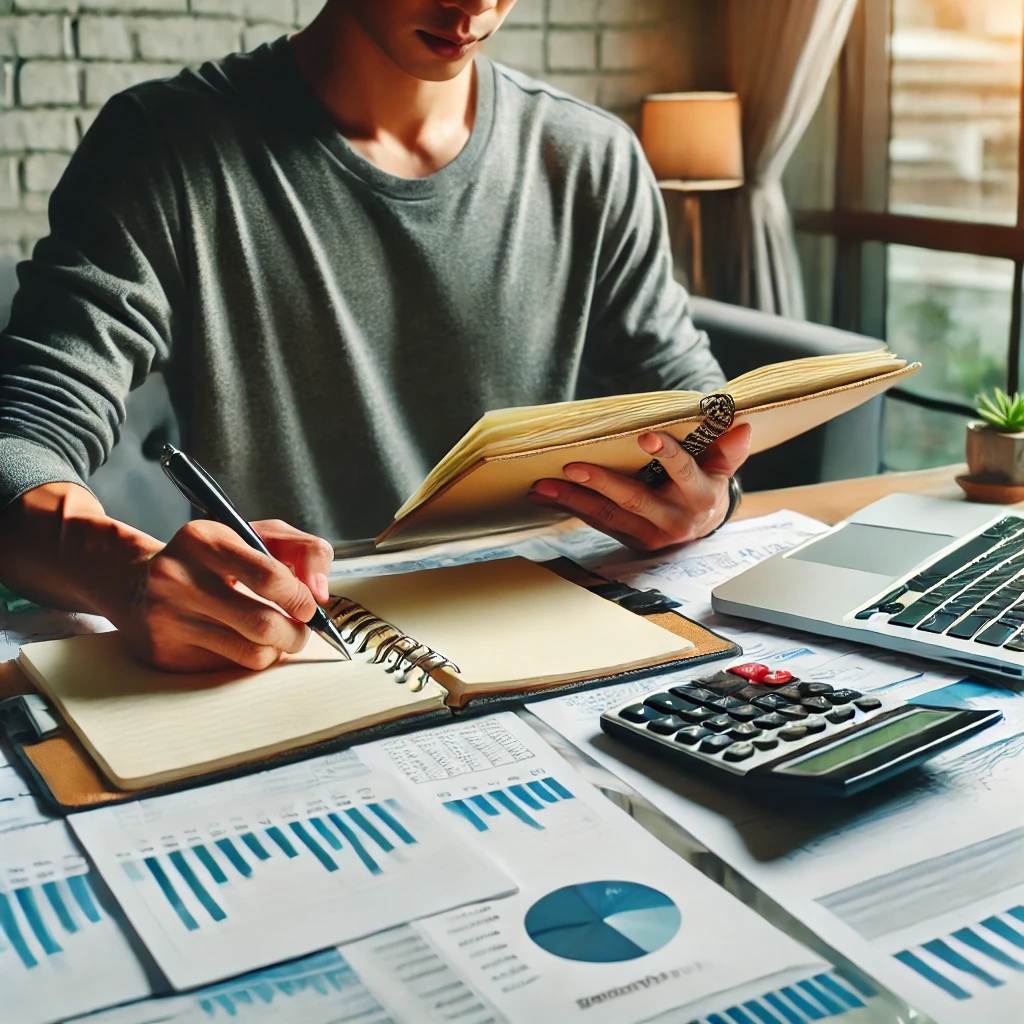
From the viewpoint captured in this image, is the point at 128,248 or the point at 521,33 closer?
the point at 128,248

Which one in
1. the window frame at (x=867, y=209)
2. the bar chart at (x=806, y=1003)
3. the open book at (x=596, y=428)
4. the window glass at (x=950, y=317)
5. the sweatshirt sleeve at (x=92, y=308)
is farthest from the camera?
the window frame at (x=867, y=209)

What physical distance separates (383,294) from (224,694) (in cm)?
82

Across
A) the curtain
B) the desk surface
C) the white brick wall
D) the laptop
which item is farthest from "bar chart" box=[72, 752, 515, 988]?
the curtain

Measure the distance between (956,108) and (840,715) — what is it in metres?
2.77

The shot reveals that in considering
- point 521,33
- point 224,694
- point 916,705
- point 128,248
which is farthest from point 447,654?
point 521,33

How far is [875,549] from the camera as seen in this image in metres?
0.87

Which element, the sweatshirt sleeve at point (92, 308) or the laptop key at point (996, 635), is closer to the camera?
the laptop key at point (996, 635)

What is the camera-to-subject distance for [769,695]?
0.60 metres

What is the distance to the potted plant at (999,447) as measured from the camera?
1.06 meters

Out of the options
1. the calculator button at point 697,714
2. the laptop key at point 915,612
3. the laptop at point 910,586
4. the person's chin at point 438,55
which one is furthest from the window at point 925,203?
the calculator button at point 697,714

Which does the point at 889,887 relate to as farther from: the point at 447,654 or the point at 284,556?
the point at 284,556

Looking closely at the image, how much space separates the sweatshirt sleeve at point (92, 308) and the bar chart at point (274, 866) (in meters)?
0.40

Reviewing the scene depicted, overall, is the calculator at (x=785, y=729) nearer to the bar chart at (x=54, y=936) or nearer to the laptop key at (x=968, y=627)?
the laptop key at (x=968, y=627)

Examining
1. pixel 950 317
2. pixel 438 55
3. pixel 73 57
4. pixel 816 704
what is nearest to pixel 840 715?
pixel 816 704
